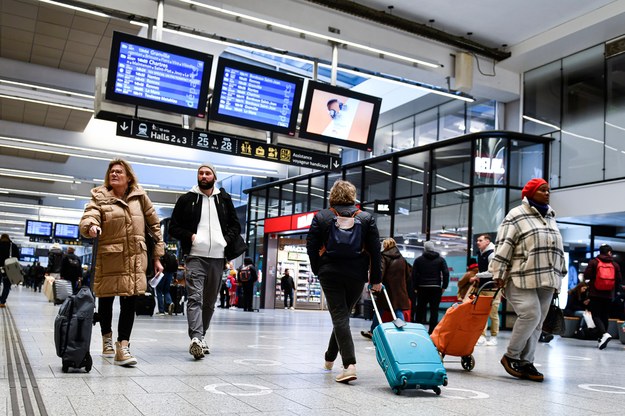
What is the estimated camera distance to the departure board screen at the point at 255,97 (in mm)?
9914

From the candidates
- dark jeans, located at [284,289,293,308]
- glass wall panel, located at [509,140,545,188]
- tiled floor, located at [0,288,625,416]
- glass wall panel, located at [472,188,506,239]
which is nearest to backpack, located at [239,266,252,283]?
dark jeans, located at [284,289,293,308]

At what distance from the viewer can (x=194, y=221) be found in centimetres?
560

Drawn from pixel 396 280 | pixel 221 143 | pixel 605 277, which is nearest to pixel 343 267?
pixel 396 280

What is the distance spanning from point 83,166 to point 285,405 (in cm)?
2201

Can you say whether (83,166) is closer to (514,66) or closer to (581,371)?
(514,66)

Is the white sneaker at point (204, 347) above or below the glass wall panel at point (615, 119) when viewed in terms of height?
below

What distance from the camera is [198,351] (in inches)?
208

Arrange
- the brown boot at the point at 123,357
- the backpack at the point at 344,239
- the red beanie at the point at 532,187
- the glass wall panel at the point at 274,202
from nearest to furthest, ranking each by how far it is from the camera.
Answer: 1. the backpack at the point at 344,239
2. the brown boot at the point at 123,357
3. the red beanie at the point at 532,187
4. the glass wall panel at the point at 274,202

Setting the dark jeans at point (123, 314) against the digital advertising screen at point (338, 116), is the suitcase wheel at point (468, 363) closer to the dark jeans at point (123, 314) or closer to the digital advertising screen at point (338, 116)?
the dark jeans at point (123, 314)

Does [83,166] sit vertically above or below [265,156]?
above

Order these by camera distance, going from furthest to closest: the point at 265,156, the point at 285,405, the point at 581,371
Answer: the point at 265,156 < the point at 581,371 < the point at 285,405

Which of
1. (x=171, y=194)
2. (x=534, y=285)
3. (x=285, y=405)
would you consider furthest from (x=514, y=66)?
(x=171, y=194)

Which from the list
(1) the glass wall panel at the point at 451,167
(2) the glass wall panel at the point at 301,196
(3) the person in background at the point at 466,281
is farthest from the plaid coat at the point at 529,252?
(2) the glass wall panel at the point at 301,196

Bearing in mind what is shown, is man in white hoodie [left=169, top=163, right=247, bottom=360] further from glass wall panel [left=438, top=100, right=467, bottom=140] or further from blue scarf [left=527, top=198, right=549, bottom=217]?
glass wall panel [left=438, top=100, right=467, bottom=140]
